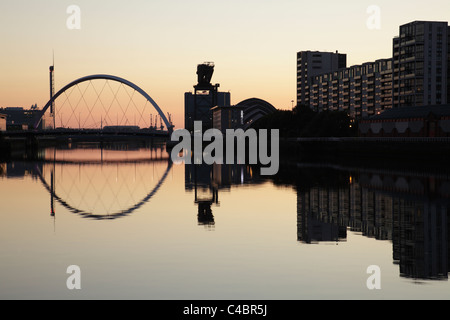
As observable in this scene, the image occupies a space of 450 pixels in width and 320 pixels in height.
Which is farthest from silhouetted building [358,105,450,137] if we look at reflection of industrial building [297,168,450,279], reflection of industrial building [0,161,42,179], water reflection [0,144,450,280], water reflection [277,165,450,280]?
reflection of industrial building [0,161,42,179]

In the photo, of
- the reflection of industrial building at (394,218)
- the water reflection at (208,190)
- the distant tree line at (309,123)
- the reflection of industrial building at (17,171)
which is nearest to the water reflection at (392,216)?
the reflection of industrial building at (394,218)

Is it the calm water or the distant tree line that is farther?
the distant tree line

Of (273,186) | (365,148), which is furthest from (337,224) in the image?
(365,148)

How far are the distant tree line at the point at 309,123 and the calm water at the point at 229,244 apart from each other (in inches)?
3138

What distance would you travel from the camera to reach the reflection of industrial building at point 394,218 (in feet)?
57.8

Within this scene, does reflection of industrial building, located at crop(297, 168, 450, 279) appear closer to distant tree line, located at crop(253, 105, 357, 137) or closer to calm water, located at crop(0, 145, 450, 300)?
calm water, located at crop(0, 145, 450, 300)

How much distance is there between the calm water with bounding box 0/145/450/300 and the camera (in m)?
14.3

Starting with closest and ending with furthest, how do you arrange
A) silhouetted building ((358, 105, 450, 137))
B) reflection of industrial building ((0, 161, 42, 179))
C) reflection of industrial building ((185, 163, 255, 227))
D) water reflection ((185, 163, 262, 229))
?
water reflection ((185, 163, 262, 229))
reflection of industrial building ((185, 163, 255, 227))
reflection of industrial building ((0, 161, 42, 179))
silhouetted building ((358, 105, 450, 137))

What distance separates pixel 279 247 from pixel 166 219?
8821 mm

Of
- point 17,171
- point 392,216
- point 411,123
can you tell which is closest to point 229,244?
point 392,216

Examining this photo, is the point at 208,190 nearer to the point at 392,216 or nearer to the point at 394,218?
the point at 392,216

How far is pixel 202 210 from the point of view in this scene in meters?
30.3

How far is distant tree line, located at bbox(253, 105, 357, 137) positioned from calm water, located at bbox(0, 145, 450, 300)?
79.7 metres
